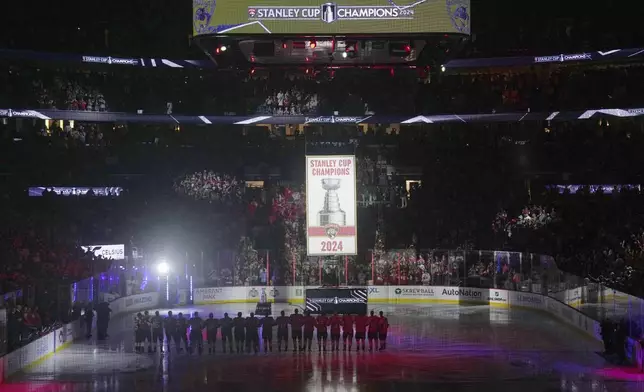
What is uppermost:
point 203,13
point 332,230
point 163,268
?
point 203,13

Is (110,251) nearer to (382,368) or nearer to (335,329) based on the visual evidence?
(335,329)

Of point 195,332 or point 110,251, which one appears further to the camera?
point 110,251

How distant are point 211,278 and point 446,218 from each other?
1267 centimetres

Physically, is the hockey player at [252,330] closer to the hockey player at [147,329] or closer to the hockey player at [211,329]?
the hockey player at [211,329]

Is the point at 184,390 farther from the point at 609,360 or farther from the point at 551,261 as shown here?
the point at 551,261

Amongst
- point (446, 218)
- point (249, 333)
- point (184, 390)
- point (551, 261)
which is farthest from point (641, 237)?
point (184, 390)

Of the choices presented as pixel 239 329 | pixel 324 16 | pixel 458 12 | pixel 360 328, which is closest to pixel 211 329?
pixel 239 329

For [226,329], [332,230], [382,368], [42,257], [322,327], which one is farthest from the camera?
[42,257]

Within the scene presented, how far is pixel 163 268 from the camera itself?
139 feet

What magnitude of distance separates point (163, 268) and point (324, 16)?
19803mm

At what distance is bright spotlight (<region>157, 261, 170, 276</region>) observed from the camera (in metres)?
42.3

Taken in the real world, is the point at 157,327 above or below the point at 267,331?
Result: above

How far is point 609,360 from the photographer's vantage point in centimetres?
2747

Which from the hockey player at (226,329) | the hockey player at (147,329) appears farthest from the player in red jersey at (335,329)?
the hockey player at (147,329)
